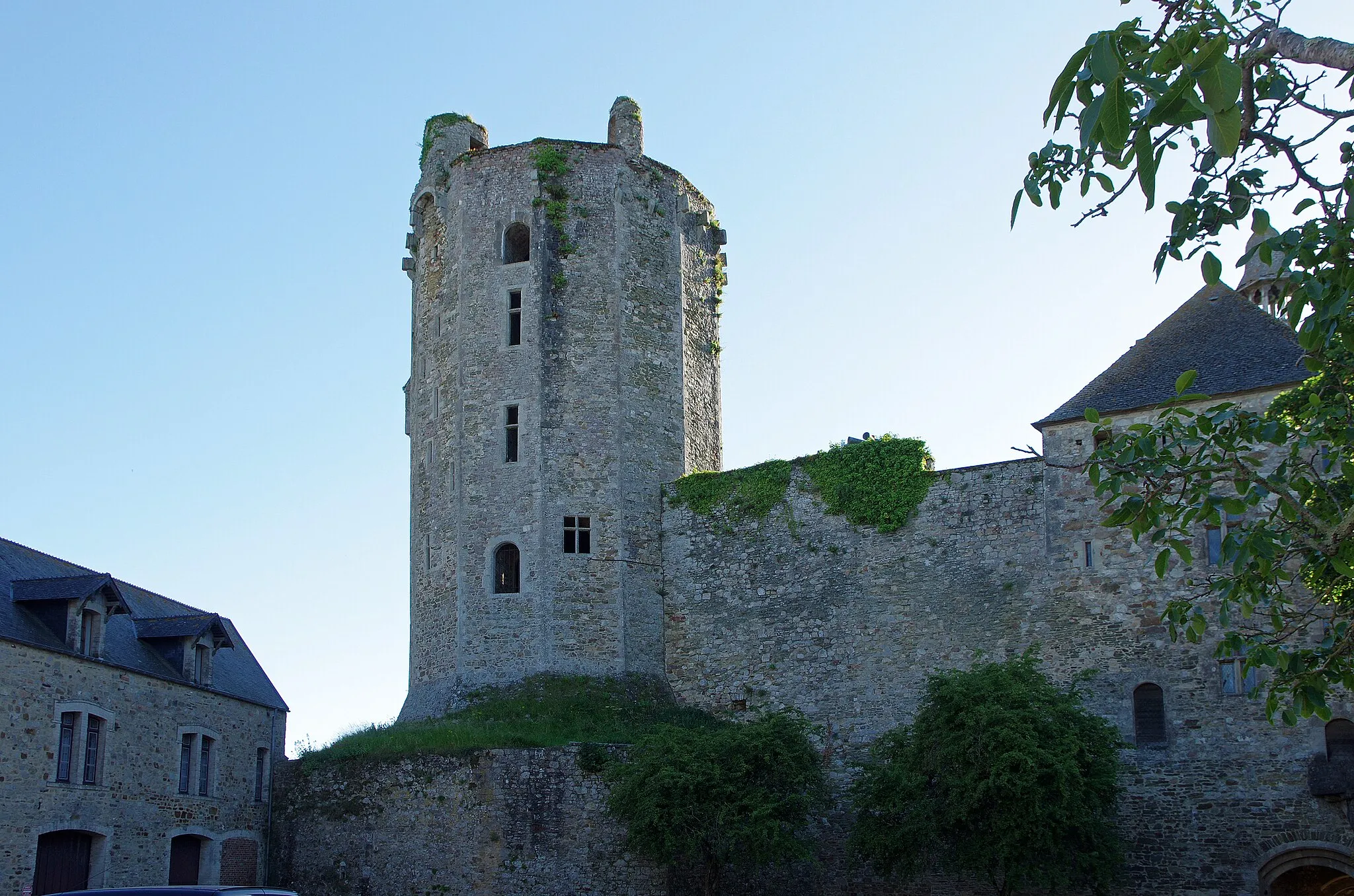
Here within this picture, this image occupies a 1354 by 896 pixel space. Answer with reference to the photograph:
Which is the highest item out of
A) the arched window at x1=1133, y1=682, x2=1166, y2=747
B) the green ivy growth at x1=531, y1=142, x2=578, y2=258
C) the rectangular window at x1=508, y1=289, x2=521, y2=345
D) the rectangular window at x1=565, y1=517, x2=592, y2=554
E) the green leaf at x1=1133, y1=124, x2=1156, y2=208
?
the green ivy growth at x1=531, y1=142, x2=578, y2=258

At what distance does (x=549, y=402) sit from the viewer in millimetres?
28141

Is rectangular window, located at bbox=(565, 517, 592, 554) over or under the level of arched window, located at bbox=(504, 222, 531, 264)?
under

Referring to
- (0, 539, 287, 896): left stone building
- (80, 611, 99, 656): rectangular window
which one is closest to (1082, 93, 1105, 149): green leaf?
(0, 539, 287, 896): left stone building

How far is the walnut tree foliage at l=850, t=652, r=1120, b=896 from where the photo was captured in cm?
1923

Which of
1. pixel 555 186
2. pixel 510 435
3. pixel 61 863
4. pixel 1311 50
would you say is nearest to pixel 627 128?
pixel 555 186

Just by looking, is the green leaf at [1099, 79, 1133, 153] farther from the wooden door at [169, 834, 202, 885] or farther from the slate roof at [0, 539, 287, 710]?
the wooden door at [169, 834, 202, 885]

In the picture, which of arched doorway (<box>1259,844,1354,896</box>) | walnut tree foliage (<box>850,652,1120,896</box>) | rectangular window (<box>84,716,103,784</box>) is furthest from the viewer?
rectangular window (<box>84,716,103,784</box>)

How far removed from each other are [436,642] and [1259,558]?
20364 mm

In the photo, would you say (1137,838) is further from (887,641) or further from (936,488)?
(936,488)

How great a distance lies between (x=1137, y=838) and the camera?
21859mm

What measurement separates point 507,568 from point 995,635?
9905 mm

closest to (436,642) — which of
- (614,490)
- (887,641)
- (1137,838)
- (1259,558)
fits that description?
(614,490)

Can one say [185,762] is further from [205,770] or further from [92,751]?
[92,751]

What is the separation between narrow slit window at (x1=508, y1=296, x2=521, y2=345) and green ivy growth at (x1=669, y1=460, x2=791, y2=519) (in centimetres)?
461
